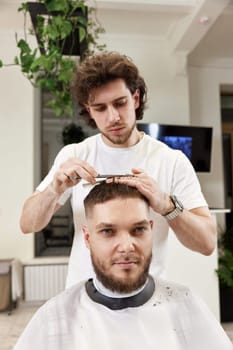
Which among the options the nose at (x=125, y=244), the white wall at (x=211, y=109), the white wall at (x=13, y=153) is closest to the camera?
the nose at (x=125, y=244)

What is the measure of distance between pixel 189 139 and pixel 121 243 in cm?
275

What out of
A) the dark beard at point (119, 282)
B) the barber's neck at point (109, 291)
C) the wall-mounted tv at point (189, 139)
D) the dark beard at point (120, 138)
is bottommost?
the barber's neck at point (109, 291)

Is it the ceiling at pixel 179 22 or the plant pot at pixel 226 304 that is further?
the plant pot at pixel 226 304

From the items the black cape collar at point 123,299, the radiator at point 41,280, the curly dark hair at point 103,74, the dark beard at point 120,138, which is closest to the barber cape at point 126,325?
the black cape collar at point 123,299

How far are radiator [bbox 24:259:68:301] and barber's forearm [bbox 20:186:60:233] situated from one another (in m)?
2.54

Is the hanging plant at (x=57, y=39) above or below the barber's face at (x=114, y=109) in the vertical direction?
above

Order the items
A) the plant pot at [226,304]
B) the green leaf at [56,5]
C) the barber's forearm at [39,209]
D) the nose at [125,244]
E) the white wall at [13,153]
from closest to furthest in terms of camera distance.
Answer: the nose at [125,244], the barber's forearm at [39,209], the green leaf at [56,5], the plant pot at [226,304], the white wall at [13,153]

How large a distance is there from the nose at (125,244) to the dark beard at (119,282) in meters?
0.06

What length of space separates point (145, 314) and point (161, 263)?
0.17 meters

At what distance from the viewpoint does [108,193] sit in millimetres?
776

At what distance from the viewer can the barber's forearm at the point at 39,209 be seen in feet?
2.74

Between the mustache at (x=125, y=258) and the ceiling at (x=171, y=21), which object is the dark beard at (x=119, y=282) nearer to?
the mustache at (x=125, y=258)

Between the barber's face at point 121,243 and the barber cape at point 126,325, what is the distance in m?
0.07

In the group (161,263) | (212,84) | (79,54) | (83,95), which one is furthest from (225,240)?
(83,95)
